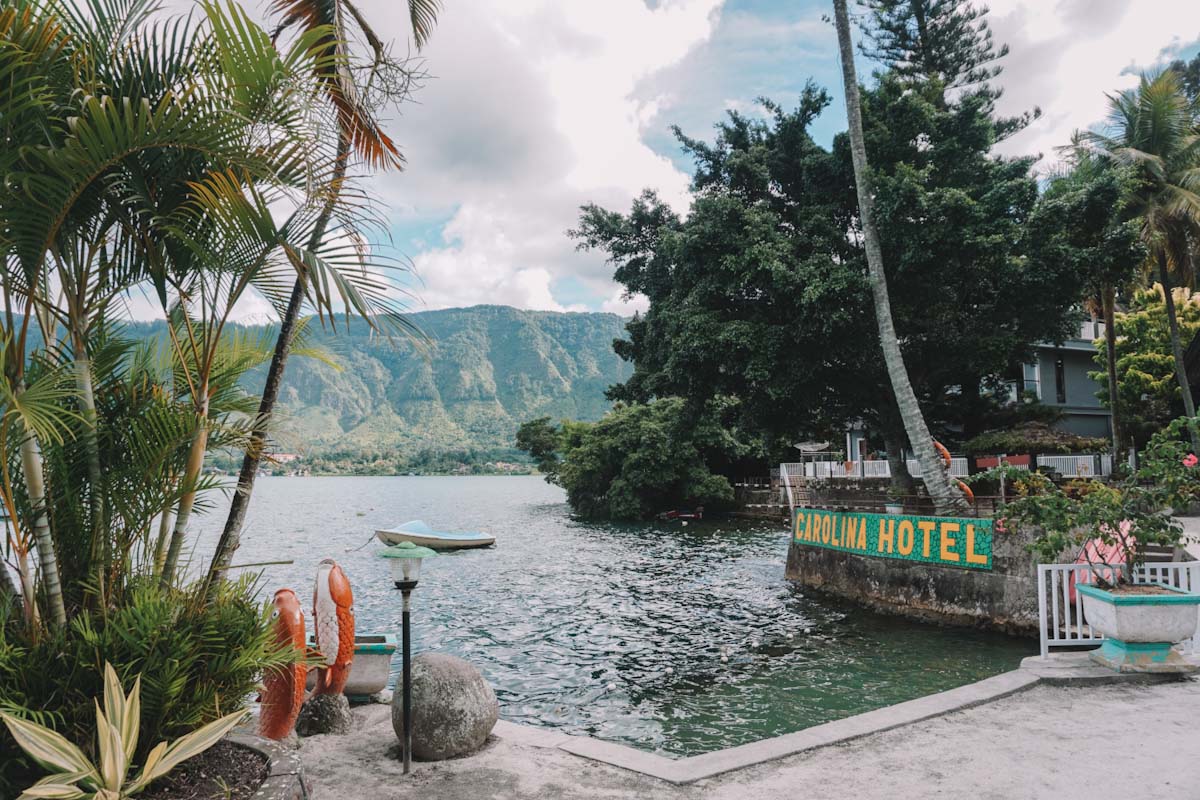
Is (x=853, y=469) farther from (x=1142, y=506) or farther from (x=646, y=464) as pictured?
(x=1142, y=506)

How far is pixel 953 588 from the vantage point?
13.8 metres

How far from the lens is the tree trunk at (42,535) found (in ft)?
12.2

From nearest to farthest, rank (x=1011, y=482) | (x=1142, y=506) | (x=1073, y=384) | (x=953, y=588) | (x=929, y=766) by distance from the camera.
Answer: (x=929, y=766) → (x=1142, y=506) → (x=953, y=588) → (x=1011, y=482) → (x=1073, y=384)

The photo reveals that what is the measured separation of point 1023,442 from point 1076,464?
12.6 feet

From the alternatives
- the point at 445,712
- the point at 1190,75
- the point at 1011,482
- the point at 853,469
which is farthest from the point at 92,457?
the point at 1190,75

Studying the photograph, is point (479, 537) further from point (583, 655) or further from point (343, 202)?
point (343, 202)

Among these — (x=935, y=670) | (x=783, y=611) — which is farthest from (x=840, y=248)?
(x=935, y=670)

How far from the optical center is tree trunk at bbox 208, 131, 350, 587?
4484 millimetres

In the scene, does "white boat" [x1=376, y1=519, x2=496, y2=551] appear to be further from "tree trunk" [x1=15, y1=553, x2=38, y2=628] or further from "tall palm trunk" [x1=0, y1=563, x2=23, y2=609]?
"tree trunk" [x1=15, y1=553, x2=38, y2=628]

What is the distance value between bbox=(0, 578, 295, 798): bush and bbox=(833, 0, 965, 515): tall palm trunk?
14100 millimetres

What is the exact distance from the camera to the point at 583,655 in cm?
1305

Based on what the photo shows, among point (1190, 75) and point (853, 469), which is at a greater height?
point (1190, 75)

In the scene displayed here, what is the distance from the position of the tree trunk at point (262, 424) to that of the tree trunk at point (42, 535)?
29.4 inches

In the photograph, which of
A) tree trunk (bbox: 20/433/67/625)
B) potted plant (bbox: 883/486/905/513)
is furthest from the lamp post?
potted plant (bbox: 883/486/905/513)
